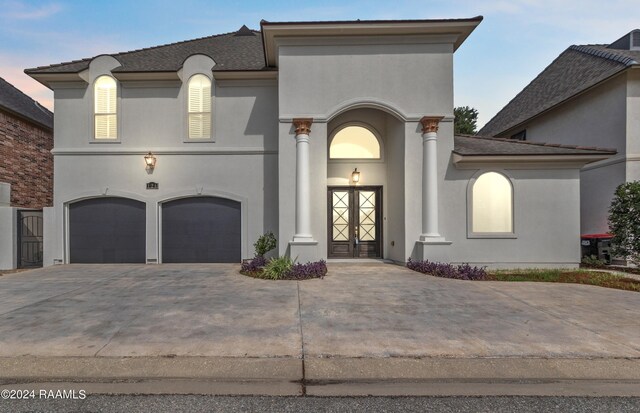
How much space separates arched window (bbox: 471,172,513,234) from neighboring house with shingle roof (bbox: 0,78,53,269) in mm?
14966

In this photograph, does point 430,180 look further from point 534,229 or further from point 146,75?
point 146,75

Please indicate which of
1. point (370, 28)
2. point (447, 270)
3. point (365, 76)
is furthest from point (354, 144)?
point (447, 270)

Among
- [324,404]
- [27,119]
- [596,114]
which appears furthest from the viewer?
[27,119]

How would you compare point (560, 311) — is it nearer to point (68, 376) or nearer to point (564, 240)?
point (564, 240)

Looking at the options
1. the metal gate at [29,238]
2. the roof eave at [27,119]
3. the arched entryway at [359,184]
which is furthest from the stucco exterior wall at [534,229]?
the roof eave at [27,119]

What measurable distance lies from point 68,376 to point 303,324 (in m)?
2.83

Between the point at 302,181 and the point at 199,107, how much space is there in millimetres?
4933

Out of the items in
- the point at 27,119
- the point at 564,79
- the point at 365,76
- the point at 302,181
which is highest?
the point at 564,79

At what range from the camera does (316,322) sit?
15.4 ft

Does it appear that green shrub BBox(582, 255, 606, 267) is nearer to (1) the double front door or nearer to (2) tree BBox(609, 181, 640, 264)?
(2) tree BBox(609, 181, 640, 264)

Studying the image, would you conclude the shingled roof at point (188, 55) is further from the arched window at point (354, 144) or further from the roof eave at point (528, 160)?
the roof eave at point (528, 160)

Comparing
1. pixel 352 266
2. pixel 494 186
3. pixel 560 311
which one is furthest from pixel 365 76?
pixel 560 311

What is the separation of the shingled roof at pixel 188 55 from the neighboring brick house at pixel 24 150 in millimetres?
3210

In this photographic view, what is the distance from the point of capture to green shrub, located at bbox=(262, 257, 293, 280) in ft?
25.8
